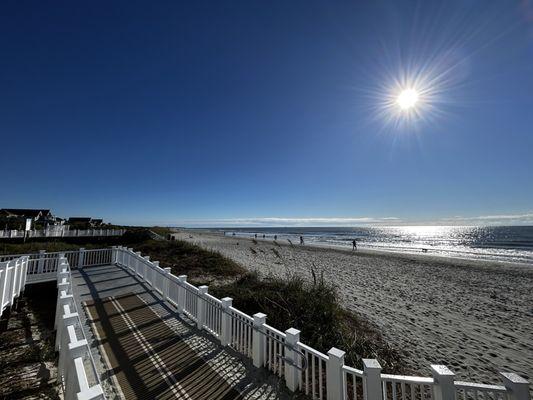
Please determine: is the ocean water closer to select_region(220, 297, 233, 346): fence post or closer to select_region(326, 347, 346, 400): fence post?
select_region(326, 347, 346, 400): fence post

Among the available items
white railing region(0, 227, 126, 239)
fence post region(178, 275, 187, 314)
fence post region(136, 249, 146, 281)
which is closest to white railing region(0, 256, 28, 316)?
fence post region(136, 249, 146, 281)

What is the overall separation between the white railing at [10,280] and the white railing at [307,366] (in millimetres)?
3241

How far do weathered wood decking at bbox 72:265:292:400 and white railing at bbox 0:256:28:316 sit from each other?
149 centimetres

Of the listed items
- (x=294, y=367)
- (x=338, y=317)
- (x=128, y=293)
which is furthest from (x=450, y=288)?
(x=128, y=293)

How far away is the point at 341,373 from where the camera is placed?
304 centimetres

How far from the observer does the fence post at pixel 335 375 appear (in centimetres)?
303

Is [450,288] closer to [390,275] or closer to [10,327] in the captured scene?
[390,275]

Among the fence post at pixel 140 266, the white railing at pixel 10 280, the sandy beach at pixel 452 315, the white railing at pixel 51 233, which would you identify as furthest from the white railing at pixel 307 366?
the white railing at pixel 51 233

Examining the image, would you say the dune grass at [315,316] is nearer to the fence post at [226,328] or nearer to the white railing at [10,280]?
the fence post at [226,328]

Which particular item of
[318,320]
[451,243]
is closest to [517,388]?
[318,320]

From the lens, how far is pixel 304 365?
10.6ft

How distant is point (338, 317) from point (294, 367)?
9.08ft

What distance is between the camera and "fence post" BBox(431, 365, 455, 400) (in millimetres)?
2340

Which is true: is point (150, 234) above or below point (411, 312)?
above
